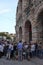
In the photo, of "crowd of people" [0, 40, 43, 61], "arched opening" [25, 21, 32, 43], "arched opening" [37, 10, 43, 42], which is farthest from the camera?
"arched opening" [25, 21, 32, 43]

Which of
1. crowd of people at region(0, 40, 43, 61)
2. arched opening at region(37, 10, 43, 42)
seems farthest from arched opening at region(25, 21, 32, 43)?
crowd of people at region(0, 40, 43, 61)

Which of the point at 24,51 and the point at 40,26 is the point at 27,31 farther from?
the point at 24,51

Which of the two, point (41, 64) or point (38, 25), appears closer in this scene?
point (41, 64)

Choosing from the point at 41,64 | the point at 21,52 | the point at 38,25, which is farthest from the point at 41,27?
the point at 41,64

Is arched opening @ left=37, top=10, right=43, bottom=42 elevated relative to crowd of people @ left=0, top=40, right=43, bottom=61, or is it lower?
elevated

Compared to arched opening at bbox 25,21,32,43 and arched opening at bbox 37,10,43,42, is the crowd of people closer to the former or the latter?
arched opening at bbox 37,10,43,42

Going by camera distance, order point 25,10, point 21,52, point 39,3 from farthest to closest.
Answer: point 25,10
point 39,3
point 21,52

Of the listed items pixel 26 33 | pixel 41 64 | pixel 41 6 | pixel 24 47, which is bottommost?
pixel 41 64

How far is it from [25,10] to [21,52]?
823 cm

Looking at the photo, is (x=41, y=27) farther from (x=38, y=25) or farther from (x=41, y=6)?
(x=41, y=6)

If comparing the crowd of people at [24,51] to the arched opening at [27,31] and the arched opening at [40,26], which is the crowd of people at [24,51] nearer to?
the arched opening at [40,26]

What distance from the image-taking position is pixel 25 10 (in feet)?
85.4

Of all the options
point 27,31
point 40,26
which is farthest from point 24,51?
point 27,31

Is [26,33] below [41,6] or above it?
below
